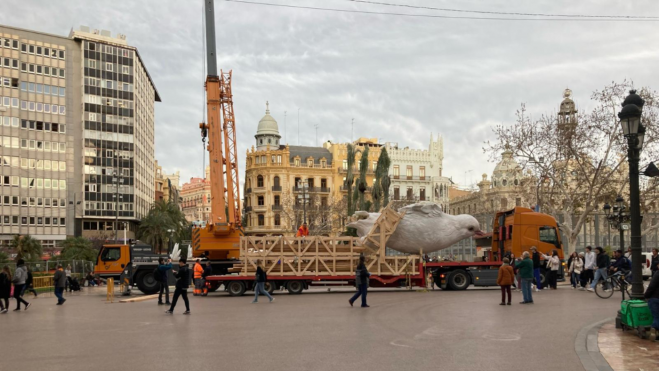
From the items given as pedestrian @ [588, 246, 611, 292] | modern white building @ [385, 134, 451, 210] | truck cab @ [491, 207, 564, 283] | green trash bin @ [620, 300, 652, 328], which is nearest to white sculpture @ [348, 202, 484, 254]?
truck cab @ [491, 207, 564, 283]

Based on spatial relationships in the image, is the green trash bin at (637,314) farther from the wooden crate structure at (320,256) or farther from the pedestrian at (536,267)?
the wooden crate structure at (320,256)

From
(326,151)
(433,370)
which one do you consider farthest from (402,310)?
(326,151)

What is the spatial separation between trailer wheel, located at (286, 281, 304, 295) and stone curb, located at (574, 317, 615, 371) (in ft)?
44.4

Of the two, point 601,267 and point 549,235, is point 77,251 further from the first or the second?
point 601,267

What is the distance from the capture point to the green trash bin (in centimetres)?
1156

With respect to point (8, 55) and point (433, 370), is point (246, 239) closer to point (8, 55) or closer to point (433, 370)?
point (433, 370)

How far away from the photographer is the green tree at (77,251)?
46291mm

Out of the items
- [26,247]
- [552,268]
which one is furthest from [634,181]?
[26,247]

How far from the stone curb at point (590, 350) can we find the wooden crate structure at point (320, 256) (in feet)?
40.0

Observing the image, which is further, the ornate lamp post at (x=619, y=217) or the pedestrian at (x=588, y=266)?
the ornate lamp post at (x=619, y=217)

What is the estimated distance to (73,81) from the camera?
75500mm

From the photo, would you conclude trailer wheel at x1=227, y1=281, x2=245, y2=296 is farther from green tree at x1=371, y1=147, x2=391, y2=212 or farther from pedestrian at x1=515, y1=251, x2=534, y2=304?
green tree at x1=371, y1=147, x2=391, y2=212

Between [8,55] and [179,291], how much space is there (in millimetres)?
62888

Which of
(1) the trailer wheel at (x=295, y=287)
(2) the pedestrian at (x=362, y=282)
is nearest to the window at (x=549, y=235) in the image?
(1) the trailer wheel at (x=295, y=287)
